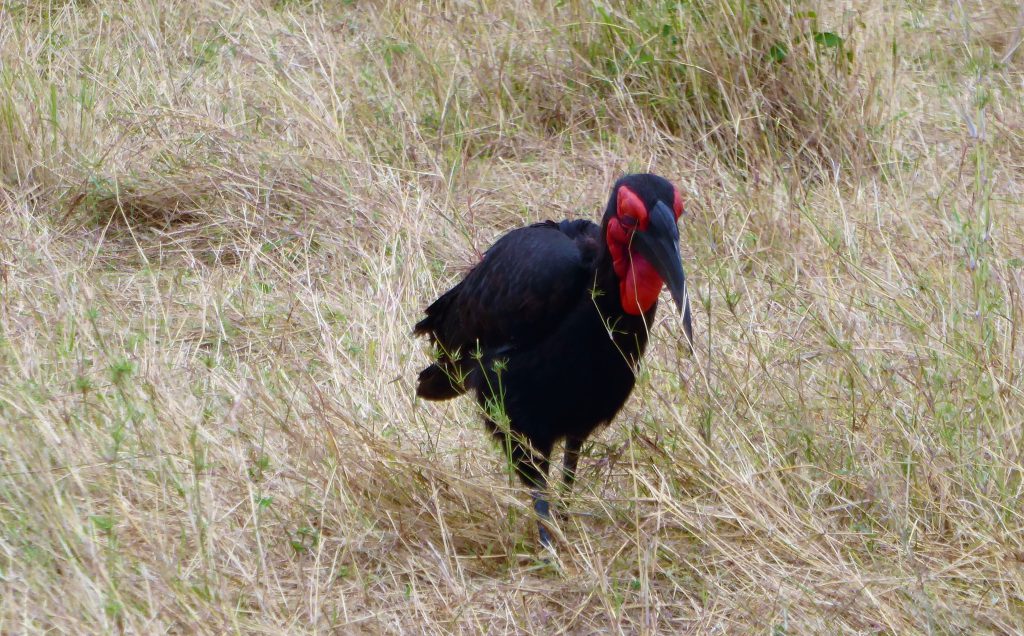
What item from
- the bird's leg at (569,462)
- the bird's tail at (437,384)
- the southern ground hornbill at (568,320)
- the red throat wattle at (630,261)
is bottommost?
the bird's leg at (569,462)

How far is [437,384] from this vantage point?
3.27 metres

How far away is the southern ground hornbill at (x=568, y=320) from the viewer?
8.76 feet

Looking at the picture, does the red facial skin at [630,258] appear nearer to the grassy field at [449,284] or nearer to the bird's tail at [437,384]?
the grassy field at [449,284]

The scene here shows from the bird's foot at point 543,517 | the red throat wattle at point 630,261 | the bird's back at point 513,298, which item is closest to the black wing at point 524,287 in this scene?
the bird's back at point 513,298

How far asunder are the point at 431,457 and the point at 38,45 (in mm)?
2998

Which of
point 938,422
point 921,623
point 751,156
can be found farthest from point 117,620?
point 751,156

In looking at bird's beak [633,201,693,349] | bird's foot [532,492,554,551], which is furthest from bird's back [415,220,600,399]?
bird's foot [532,492,554,551]

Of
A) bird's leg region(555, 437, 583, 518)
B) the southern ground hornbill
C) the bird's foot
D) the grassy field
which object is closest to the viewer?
the grassy field

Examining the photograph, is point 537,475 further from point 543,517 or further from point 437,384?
point 437,384

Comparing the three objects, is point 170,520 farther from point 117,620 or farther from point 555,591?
point 555,591

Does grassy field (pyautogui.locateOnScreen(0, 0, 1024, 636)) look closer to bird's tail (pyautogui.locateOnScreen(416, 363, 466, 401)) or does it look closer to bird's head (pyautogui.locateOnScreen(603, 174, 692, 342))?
bird's tail (pyautogui.locateOnScreen(416, 363, 466, 401))

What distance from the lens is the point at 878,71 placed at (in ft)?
15.6

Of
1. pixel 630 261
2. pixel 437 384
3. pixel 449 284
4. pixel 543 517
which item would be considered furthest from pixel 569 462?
pixel 449 284

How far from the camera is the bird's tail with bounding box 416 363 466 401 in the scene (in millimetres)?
3229
